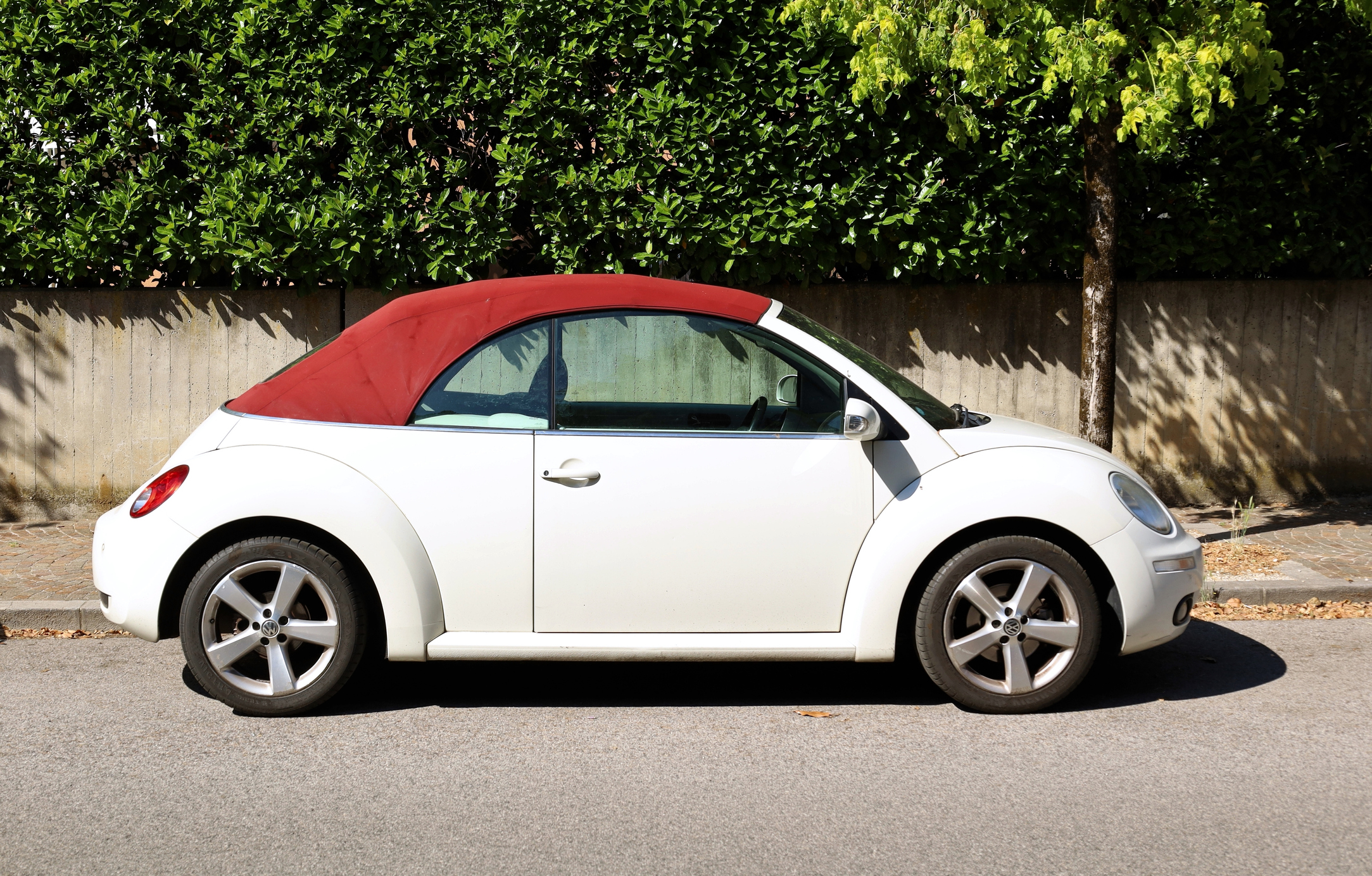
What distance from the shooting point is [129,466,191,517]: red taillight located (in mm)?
4750

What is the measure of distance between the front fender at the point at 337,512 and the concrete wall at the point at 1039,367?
4458mm

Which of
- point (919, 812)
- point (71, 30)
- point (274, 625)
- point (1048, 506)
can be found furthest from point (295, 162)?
point (919, 812)

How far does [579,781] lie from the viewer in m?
4.15

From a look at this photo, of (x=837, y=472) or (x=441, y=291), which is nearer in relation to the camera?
(x=837, y=472)

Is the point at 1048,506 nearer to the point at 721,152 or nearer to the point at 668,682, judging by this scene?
the point at 668,682

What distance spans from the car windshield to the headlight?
2.21 ft

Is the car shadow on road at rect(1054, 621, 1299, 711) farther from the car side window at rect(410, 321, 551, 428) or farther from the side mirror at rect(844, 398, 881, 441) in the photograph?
the car side window at rect(410, 321, 551, 428)

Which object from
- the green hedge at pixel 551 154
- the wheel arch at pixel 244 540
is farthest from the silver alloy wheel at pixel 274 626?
the green hedge at pixel 551 154

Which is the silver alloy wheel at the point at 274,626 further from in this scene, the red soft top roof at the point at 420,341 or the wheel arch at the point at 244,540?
the red soft top roof at the point at 420,341

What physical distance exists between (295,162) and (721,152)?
2979 millimetres

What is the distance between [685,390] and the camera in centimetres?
501

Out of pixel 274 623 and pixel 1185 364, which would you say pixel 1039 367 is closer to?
pixel 1185 364

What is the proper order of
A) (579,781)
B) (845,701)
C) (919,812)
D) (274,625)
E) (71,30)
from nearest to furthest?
(919,812), (579,781), (274,625), (845,701), (71,30)

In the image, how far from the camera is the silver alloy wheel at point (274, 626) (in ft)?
15.3
